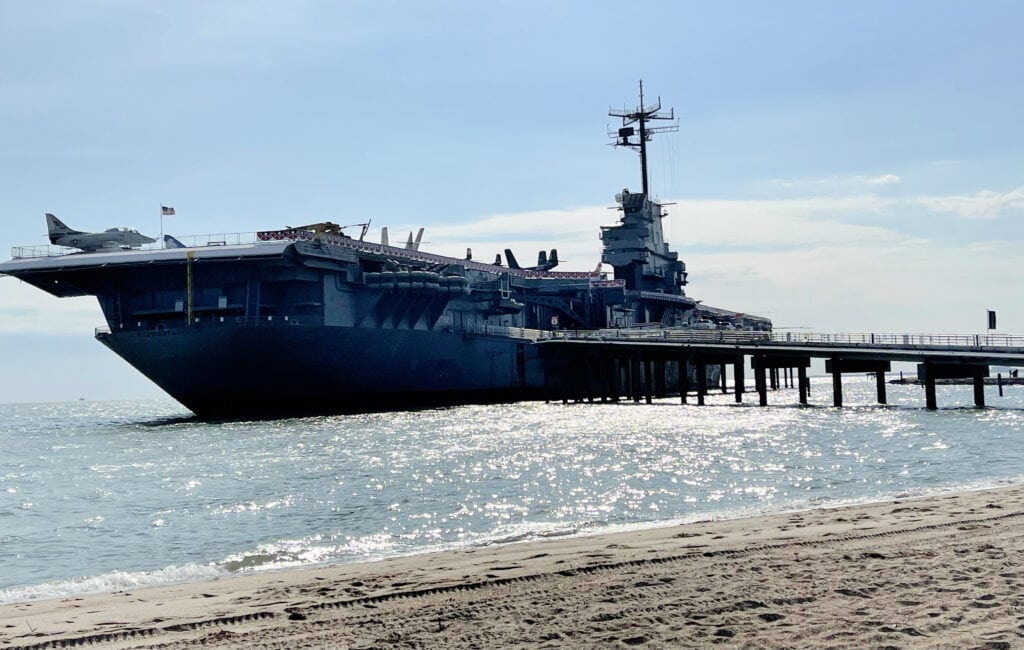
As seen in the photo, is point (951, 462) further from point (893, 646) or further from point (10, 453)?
point (10, 453)

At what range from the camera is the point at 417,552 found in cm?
1488

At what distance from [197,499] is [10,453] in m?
22.3

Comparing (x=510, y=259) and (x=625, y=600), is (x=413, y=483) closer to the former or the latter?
(x=625, y=600)

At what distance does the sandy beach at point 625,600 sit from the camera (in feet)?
26.7

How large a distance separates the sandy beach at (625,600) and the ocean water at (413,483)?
2903 mm

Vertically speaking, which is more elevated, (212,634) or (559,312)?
(559,312)

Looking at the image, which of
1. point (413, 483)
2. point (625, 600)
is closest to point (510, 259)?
point (413, 483)

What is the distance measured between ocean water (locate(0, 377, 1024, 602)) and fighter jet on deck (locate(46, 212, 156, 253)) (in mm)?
12040

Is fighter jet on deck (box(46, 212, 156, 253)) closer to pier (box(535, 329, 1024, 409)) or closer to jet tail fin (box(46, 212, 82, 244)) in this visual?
jet tail fin (box(46, 212, 82, 244))

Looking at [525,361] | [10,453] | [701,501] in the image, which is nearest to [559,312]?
[525,361]

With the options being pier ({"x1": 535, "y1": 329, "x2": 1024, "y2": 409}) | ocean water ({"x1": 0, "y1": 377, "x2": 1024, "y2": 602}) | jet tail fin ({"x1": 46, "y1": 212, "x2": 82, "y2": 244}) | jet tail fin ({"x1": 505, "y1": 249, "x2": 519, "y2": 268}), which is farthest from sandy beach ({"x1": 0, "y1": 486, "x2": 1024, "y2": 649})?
jet tail fin ({"x1": 505, "y1": 249, "x2": 519, "y2": 268})

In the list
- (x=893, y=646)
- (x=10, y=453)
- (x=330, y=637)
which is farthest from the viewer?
(x=10, y=453)

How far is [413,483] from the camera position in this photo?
24188mm

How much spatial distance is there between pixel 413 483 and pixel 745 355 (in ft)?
104
